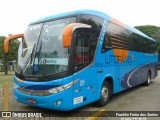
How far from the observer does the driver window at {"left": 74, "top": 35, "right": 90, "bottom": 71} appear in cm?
662

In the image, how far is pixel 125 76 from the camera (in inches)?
405

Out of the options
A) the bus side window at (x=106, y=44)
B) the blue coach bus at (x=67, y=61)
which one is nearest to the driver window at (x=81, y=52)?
the blue coach bus at (x=67, y=61)

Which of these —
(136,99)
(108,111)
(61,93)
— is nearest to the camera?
(61,93)

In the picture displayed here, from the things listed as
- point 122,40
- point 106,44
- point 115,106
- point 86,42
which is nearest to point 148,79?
point 122,40

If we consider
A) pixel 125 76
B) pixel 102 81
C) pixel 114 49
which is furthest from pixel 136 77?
pixel 102 81

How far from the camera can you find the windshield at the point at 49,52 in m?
6.46

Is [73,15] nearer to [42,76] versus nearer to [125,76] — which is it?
[42,76]

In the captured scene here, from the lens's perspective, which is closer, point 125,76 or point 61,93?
point 61,93

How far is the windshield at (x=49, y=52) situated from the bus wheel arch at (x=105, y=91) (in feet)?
7.60

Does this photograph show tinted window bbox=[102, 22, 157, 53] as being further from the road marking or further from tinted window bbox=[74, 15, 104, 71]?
the road marking

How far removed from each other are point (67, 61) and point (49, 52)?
71 centimetres

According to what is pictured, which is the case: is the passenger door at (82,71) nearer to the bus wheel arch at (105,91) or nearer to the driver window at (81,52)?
the driver window at (81,52)

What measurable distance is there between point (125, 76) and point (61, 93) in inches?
189

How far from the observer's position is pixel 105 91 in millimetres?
8344
